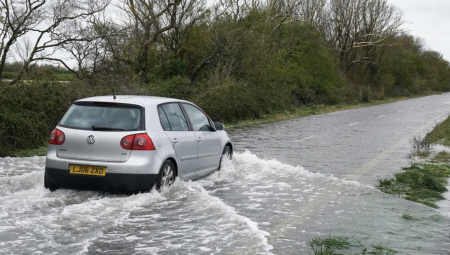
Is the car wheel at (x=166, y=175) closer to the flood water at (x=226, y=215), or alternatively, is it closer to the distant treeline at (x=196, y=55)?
the flood water at (x=226, y=215)

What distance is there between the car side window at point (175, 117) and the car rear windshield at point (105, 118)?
737 mm

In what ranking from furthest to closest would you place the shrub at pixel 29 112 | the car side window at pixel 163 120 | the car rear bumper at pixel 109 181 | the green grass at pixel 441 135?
the green grass at pixel 441 135 < the shrub at pixel 29 112 < the car side window at pixel 163 120 < the car rear bumper at pixel 109 181

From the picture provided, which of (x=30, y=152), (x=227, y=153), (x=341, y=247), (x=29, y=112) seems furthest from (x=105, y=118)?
(x=29, y=112)

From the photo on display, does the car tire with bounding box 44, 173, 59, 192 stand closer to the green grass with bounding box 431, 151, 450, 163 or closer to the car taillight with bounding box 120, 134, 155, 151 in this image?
the car taillight with bounding box 120, 134, 155, 151

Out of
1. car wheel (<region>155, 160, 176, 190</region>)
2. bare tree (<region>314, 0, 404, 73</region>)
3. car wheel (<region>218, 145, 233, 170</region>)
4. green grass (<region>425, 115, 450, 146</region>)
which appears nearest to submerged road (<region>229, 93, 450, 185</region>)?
green grass (<region>425, 115, 450, 146</region>)

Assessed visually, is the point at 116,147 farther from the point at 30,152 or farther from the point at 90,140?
the point at 30,152

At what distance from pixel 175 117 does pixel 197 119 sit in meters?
0.89

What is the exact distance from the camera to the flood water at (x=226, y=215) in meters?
5.87

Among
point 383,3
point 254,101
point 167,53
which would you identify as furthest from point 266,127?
point 383,3

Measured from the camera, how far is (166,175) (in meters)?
8.41

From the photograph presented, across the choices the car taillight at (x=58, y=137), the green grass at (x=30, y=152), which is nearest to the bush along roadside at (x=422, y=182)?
the car taillight at (x=58, y=137)

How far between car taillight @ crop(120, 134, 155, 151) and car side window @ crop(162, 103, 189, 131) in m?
0.90

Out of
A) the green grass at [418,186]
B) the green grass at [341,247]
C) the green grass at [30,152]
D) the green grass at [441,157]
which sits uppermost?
the green grass at [441,157]

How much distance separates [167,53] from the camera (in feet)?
99.7
